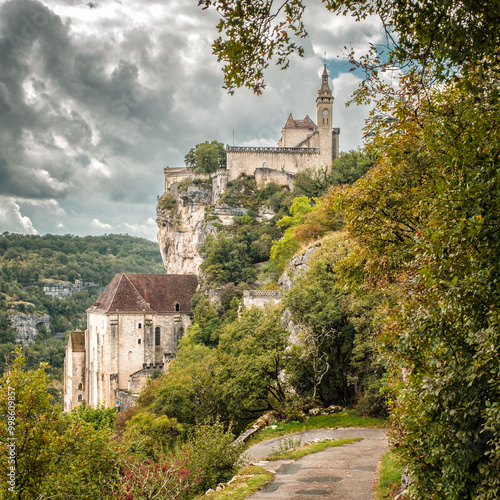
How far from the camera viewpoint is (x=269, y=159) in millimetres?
66625

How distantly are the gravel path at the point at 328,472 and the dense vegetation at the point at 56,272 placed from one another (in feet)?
268

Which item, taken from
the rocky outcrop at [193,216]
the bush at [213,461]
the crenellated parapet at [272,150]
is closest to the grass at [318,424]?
the bush at [213,461]

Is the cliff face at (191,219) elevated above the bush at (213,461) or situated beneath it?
elevated above

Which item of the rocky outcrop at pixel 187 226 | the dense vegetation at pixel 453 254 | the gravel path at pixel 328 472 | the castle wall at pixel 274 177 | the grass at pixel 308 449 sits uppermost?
the castle wall at pixel 274 177

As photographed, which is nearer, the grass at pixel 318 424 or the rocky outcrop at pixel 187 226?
the grass at pixel 318 424

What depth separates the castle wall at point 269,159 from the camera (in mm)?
66438

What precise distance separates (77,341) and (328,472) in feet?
160

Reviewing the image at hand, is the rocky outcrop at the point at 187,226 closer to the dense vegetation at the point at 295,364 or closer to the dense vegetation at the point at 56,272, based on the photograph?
the dense vegetation at the point at 295,364

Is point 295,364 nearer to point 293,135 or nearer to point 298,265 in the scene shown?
point 298,265

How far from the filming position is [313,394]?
22484 mm

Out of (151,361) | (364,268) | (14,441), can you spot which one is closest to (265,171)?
(151,361)

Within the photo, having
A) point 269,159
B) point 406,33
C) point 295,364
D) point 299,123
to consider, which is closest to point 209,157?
point 269,159

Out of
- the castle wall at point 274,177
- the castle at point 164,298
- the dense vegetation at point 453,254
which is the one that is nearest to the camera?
the dense vegetation at point 453,254

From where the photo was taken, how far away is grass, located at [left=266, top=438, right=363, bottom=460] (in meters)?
13.7
